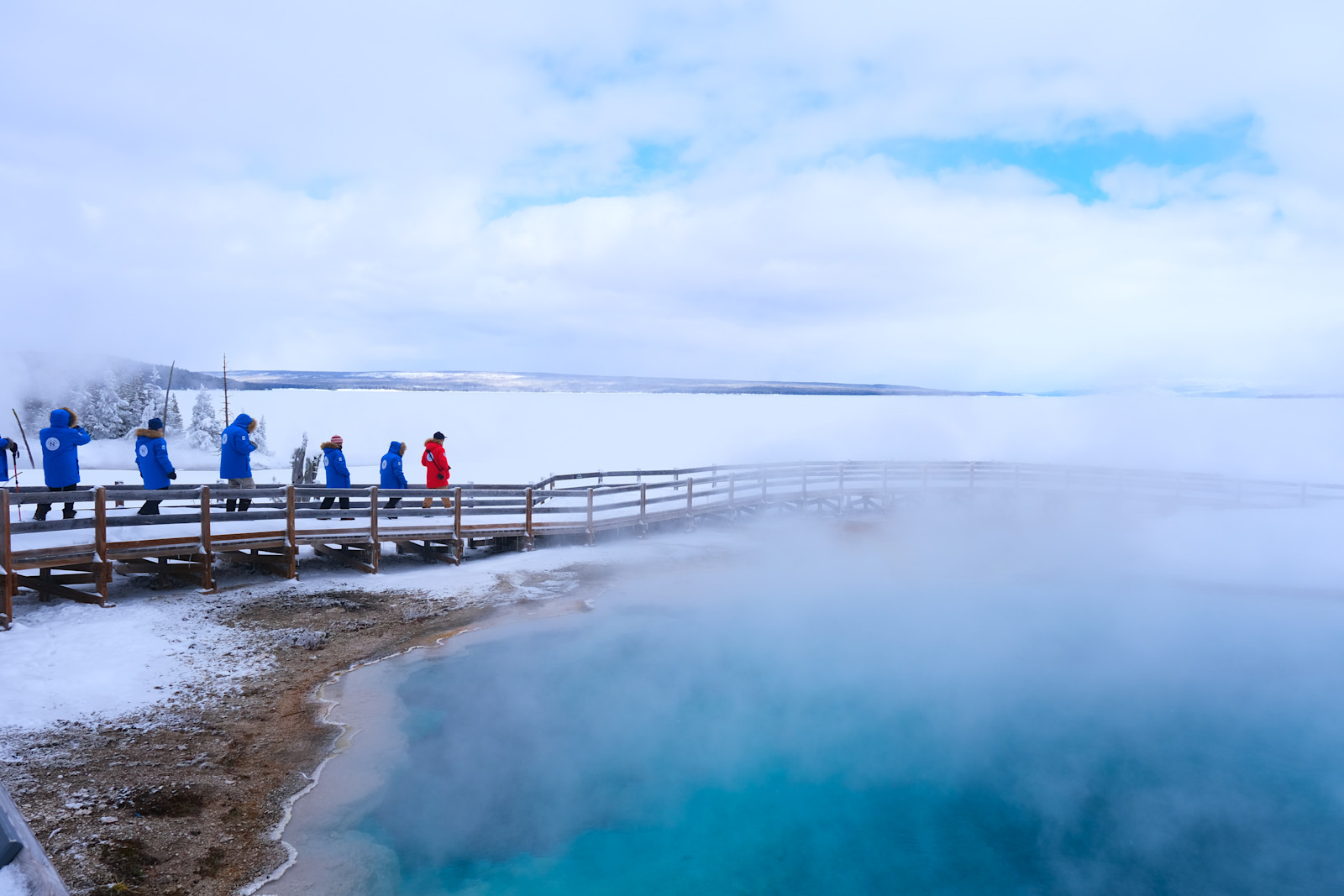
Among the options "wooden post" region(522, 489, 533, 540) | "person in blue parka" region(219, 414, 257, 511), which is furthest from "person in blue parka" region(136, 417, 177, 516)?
"wooden post" region(522, 489, 533, 540)

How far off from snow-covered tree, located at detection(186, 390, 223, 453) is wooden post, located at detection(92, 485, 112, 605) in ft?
111

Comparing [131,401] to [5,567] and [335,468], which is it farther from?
[5,567]

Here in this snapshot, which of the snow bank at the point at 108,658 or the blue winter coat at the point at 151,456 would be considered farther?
the blue winter coat at the point at 151,456

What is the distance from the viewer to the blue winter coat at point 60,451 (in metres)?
10.3

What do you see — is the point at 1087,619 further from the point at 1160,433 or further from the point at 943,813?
the point at 1160,433

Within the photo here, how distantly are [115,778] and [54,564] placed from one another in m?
4.36

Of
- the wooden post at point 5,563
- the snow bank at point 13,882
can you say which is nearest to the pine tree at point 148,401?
the wooden post at point 5,563

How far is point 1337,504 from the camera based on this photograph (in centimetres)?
2280

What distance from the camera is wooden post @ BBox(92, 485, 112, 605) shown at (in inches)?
355

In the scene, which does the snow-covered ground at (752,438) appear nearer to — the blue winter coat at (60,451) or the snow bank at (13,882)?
the blue winter coat at (60,451)

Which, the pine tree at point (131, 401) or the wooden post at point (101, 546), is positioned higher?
the pine tree at point (131, 401)

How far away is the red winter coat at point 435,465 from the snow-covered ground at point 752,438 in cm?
1054

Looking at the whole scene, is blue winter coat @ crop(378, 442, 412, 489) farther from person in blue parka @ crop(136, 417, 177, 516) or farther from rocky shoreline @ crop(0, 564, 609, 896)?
rocky shoreline @ crop(0, 564, 609, 896)

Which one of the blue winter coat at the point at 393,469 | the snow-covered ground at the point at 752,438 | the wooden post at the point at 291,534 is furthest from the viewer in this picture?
the snow-covered ground at the point at 752,438
